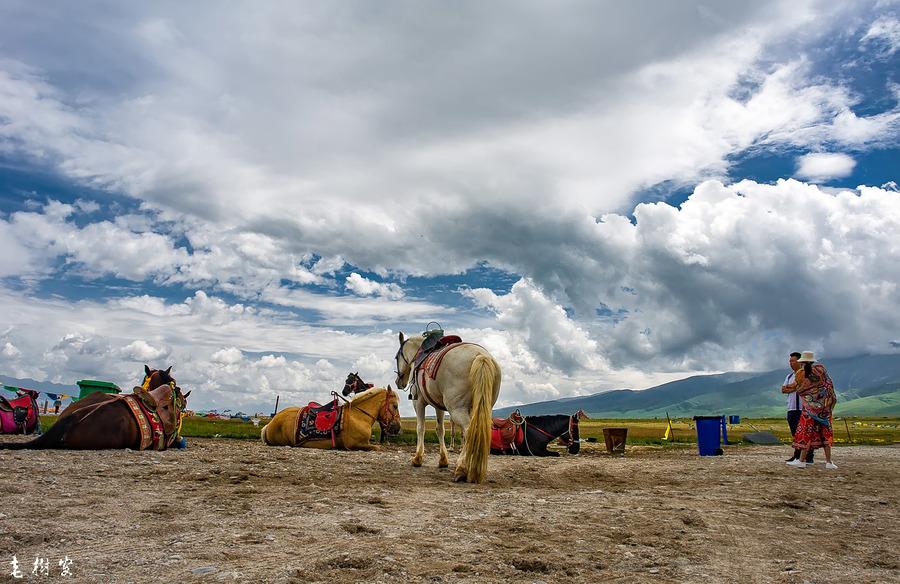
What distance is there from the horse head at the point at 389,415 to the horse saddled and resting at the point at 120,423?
219 inches

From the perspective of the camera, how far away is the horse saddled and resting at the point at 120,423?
33.7ft

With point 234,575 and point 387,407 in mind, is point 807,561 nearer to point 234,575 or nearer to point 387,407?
point 234,575

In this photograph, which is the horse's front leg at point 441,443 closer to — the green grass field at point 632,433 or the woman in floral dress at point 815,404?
the woman in floral dress at point 815,404

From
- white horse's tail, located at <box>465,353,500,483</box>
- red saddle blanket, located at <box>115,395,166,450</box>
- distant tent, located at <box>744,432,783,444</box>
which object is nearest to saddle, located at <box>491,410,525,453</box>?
white horse's tail, located at <box>465,353,500,483</box>

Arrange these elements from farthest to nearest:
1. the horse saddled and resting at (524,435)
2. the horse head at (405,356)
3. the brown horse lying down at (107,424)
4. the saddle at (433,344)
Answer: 1. the horse saddled and resting at (524,435)
2. the horse head at (405,356)
3. the saddle at (433,344)
4. the brown horse lying down at (107,424)

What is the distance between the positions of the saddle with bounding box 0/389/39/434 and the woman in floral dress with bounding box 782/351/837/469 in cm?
2068

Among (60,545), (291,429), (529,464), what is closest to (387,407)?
(291,429)

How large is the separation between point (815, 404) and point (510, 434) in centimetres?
819

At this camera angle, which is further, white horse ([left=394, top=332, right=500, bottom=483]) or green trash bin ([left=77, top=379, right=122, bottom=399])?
green trash bin ([left=77, top=379, right=122, bottom=399])

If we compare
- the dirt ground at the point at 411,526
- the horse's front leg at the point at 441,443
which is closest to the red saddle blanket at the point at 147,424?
the dirt ground at the point at 411,526

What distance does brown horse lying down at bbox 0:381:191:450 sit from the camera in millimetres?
10234

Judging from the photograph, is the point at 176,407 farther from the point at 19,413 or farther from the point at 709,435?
the point at 709,435

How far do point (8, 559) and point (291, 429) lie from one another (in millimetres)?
12358

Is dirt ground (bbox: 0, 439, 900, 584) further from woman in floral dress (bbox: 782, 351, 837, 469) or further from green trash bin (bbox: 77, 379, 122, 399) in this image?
green trash bin (bbox: 77, 379, 122, 399)
